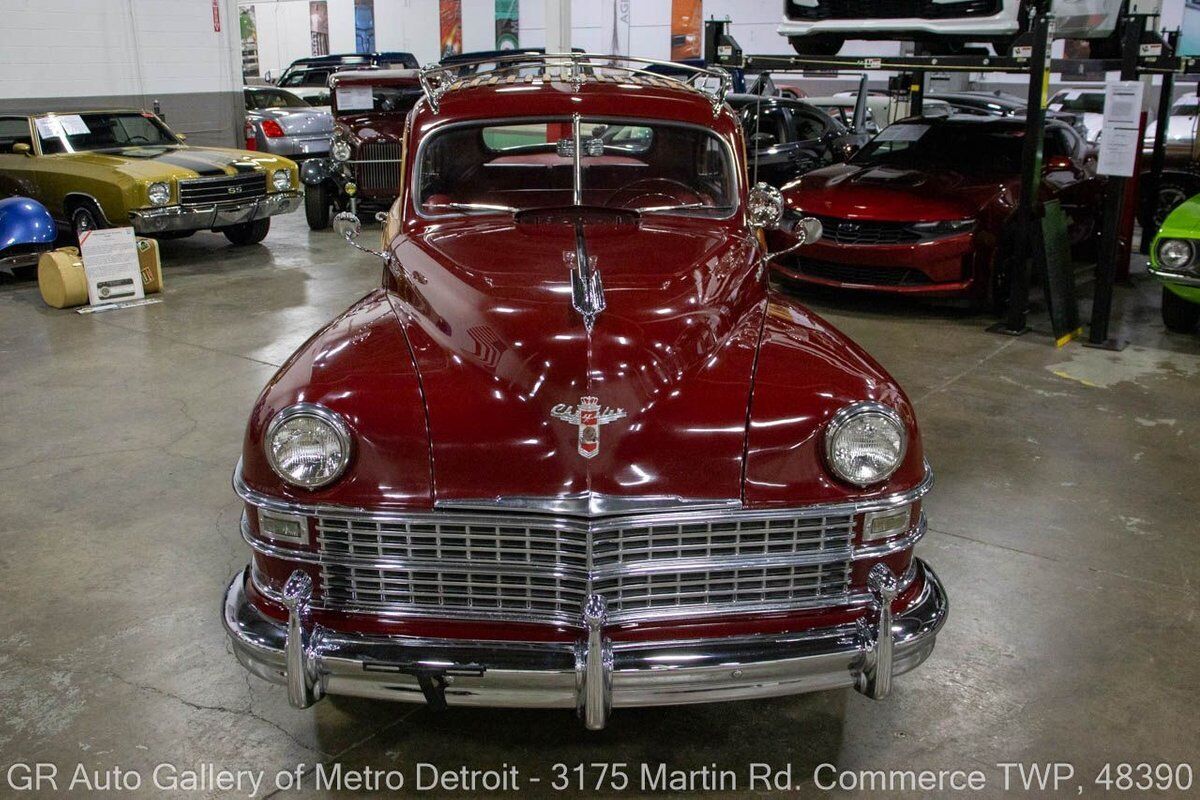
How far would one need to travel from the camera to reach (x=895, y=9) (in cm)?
711

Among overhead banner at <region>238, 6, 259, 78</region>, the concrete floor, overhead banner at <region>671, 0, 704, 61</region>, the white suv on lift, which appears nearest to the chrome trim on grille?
the concrete floor

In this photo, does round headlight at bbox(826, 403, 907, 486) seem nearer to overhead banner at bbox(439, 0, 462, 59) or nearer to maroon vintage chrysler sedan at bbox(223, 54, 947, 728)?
maroon vintage chrysler sedan at bbox(223, 54, 947, 728)

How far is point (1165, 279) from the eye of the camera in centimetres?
652

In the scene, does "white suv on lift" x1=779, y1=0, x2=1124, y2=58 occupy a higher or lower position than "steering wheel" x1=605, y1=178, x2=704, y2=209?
higher

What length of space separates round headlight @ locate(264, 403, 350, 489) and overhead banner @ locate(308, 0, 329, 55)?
82.1 feet

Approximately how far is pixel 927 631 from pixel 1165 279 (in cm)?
503

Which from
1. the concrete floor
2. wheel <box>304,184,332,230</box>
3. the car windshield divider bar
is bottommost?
the concrete floor

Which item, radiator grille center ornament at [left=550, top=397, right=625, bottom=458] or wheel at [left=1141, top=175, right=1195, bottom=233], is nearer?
radiator grille center ornament at [left=550, top=397, right=625, bottom=458]

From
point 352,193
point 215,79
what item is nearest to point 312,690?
point 352,193

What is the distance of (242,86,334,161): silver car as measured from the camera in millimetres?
13969

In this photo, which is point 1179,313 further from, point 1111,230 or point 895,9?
point 895,9

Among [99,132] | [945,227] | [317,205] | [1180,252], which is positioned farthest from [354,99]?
[1180,252]

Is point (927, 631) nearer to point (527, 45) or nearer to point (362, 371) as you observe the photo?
point (362, 371)

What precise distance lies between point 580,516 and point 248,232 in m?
8.89
